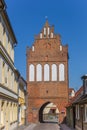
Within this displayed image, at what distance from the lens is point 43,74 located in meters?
51.0

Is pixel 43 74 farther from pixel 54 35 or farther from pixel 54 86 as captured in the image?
pixel 54 35

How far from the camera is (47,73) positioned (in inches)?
2008

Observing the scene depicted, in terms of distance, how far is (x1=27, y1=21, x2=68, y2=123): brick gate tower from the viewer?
165 feet

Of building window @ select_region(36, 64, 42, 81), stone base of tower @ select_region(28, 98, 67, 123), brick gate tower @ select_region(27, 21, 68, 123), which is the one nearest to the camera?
stone base of tower @ select_region(28, 98, 67, 123)

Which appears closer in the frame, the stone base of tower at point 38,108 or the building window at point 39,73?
the stone base of tower at point 38,108

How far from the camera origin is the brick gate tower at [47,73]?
165 ft

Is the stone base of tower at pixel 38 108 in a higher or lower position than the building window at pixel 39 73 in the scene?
lower

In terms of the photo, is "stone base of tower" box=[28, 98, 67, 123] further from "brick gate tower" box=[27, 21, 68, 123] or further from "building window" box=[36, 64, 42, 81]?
"building window" box=[36, 64, 42, 81]

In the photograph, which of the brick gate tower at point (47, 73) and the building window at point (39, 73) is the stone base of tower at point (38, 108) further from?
the building window at point (39, 73)

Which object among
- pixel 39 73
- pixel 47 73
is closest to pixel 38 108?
pixel 39 73

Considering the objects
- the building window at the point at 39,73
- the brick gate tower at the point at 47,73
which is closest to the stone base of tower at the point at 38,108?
the brick gate tower at the point at 47,73

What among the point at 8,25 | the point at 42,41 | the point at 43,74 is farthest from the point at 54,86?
the point at 8,25

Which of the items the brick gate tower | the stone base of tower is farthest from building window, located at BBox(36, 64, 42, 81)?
the stone base of tower

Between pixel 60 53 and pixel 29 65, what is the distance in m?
5.19
